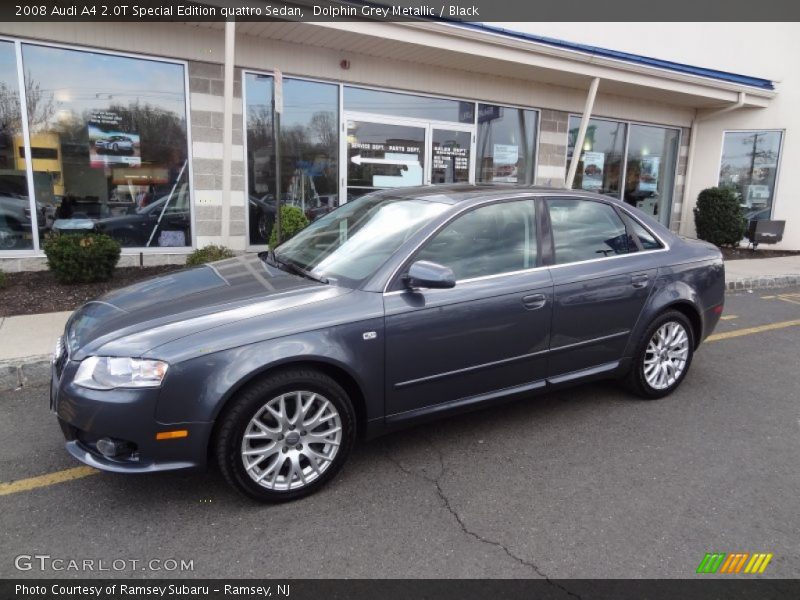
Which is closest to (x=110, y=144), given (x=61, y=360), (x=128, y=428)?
(x=61, y=360)

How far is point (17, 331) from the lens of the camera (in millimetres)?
5137

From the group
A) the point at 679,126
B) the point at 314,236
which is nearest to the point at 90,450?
the point at 314,236

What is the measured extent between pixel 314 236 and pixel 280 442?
1.61 m

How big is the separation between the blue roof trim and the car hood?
6.13 metres

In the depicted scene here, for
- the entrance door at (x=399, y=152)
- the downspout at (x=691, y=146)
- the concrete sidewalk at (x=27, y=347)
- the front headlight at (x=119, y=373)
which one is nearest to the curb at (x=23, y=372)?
the concrete sidewalk at (x=27, y=347)

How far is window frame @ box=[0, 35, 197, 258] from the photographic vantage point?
697cm

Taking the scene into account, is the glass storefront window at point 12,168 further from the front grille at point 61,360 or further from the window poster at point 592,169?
the window poster at point 592,169

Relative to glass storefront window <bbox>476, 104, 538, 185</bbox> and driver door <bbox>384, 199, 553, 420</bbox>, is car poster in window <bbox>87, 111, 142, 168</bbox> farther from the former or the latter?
driver door <bbox>384, 199, 553, 420</bbox>

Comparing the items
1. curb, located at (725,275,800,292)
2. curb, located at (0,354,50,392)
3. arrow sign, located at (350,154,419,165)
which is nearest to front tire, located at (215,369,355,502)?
curb, located at (0,354,50,392)

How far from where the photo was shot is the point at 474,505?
2.88 meters

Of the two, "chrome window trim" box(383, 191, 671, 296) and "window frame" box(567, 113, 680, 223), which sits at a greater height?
"window frame" box(567, 113, 680, 223)

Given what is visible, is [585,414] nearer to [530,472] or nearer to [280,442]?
[530,472]

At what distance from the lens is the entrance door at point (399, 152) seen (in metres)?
9.20

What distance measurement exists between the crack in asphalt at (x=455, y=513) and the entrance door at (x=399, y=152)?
6.58 m
